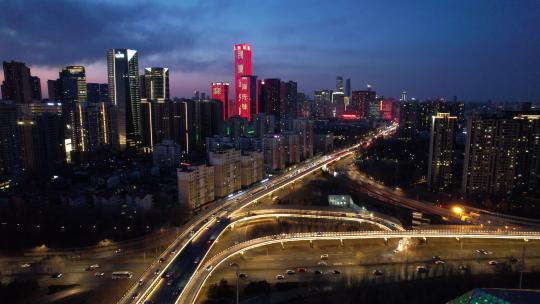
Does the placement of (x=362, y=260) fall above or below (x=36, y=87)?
below

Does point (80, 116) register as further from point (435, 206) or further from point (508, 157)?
point (508, 157)

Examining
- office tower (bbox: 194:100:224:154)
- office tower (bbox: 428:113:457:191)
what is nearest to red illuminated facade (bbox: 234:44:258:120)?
office tower (bbox: 194:100:224:154)

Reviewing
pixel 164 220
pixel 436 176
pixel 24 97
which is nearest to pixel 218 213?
pixel 164 220

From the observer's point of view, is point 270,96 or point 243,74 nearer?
point 243,74

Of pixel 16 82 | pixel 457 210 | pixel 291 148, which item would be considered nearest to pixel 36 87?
pixel 16 82

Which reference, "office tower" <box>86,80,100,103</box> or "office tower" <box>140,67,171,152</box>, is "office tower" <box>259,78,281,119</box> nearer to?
"office tower" <box>140,67,171,152</box>

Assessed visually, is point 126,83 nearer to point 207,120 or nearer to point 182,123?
point 207,120

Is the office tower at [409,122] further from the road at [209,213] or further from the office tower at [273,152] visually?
the office tower at [273,152]
